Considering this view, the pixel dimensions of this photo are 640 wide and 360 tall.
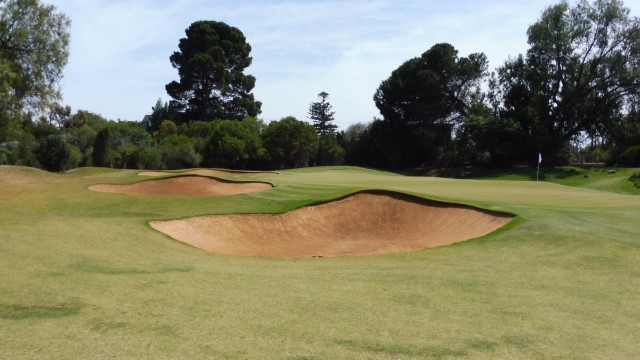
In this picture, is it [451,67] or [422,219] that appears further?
[451,67]

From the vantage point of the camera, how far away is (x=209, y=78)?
3492 inches

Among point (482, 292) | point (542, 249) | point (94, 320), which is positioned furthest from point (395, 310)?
point (542, 249)

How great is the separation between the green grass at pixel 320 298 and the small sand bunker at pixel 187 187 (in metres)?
13.0

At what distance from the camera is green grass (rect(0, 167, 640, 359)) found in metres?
6.23

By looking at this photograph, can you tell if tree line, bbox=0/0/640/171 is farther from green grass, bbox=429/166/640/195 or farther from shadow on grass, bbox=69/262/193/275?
shadow on grass, bbox=69/262/193/275

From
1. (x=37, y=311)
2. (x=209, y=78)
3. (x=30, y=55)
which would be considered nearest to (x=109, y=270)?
(x=37, y=311)

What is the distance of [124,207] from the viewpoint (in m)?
21.9

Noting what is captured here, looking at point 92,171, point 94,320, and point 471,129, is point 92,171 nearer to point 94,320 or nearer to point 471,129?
point 94,320

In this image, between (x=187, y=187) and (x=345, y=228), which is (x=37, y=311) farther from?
(x=187, y=187)

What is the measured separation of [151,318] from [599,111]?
63769mm

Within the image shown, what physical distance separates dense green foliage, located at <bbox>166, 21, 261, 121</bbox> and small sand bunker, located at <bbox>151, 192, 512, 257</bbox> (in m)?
69.6

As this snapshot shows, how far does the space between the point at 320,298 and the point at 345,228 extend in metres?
12.9

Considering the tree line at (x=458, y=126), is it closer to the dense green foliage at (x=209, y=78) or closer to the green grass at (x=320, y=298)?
the dense green foliage at (x=209, y=78)

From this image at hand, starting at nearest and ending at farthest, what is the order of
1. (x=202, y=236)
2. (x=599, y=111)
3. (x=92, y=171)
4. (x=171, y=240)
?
(x=171, y=240) → (x=202, y=236) → (x=92, y=171) → (x=599, y=111)
